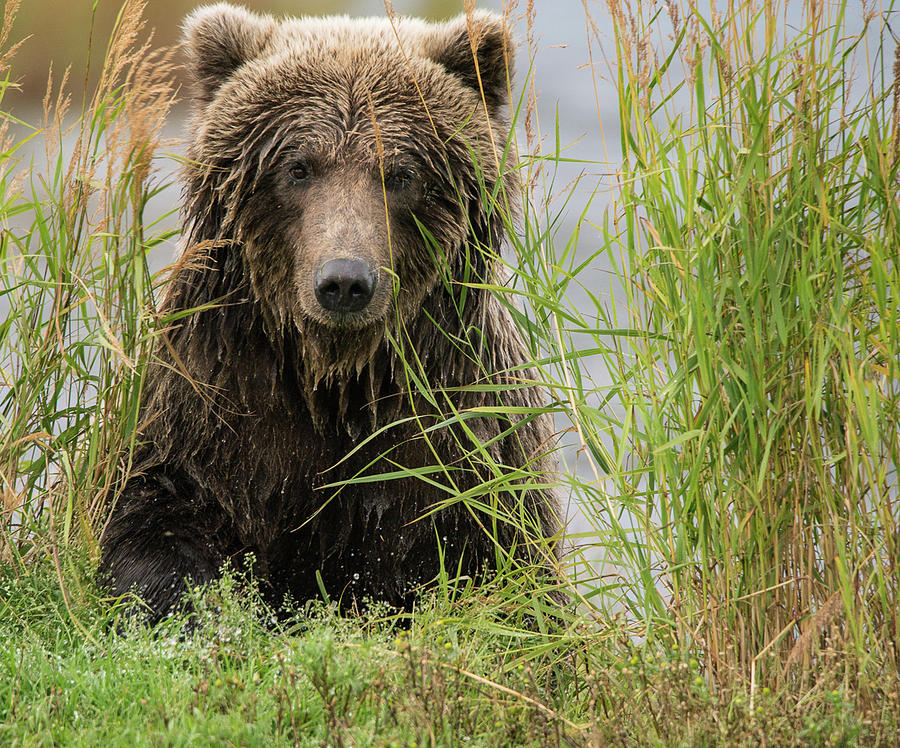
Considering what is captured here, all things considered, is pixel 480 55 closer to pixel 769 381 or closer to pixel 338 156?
pixel 338 156

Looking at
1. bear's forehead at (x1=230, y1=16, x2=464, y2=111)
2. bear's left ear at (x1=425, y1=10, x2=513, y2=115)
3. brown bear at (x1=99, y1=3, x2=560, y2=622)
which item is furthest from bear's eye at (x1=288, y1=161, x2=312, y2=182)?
bear's left ear at (x1=425, y1=10, x2=513, y2=115)

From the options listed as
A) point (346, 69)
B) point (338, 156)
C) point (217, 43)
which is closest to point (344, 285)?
point (338, 156)

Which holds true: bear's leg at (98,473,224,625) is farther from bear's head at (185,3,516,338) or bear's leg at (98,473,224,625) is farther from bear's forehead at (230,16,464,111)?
bear's forehead at (230,16,464,111)

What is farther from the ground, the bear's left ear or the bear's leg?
the bear's left ear

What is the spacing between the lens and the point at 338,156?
3.74 meters

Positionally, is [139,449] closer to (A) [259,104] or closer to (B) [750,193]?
(A) [259,104]

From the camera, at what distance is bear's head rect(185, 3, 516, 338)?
12.0 ft

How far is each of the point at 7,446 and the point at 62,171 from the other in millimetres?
932

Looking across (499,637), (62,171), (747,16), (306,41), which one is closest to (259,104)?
(306,41)

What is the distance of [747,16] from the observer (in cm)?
300

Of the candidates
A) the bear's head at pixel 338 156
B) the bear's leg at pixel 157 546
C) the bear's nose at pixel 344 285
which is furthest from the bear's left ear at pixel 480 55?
the bear's leg at pixel 157 546

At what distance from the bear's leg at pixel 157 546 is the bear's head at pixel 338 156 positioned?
2.41ft

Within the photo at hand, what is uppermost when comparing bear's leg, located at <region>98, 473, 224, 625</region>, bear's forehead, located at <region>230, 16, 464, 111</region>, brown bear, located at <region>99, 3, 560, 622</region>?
bear's forehead, located at <region>230, 16, 464, 111</region>

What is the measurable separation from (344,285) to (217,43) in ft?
4.24
